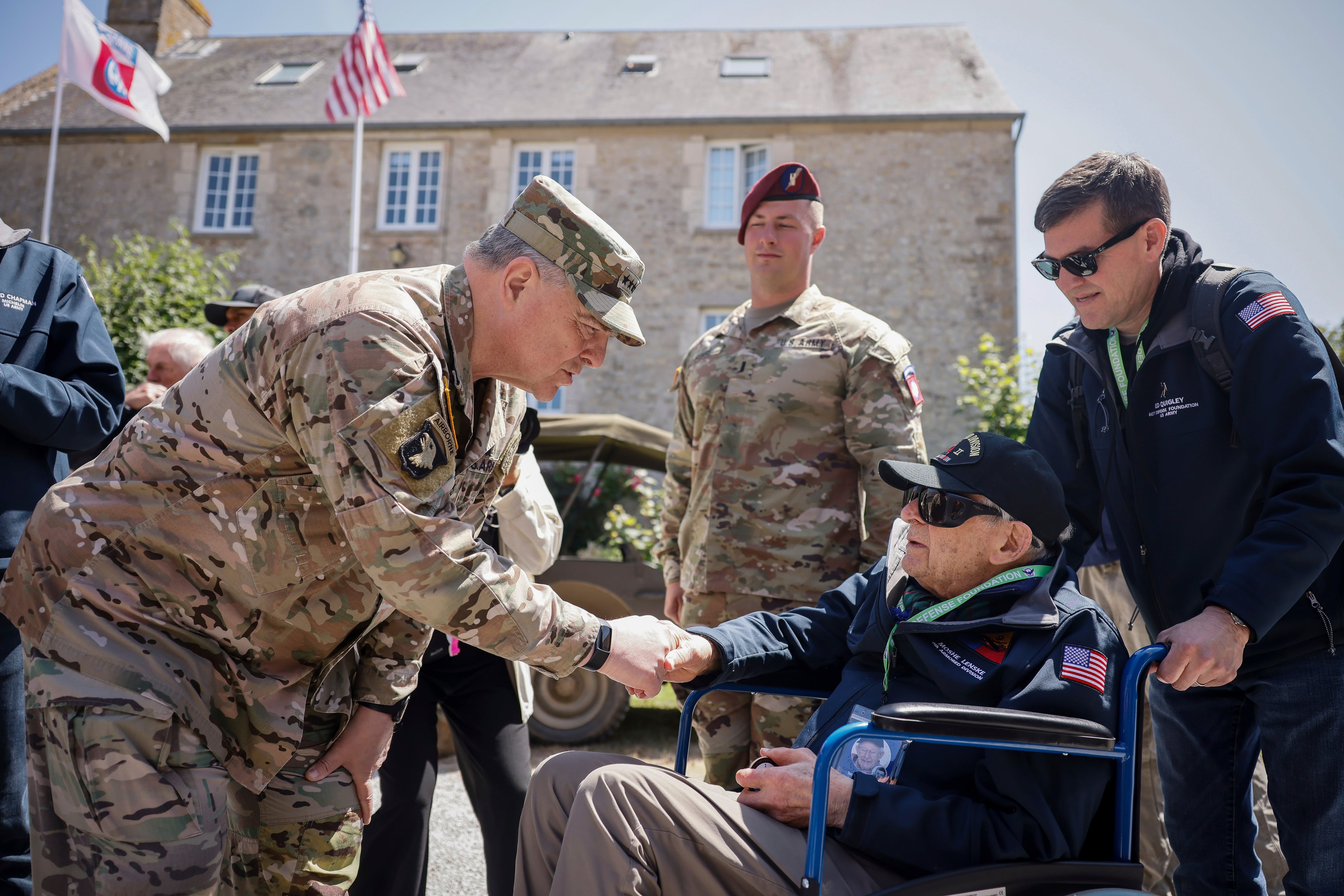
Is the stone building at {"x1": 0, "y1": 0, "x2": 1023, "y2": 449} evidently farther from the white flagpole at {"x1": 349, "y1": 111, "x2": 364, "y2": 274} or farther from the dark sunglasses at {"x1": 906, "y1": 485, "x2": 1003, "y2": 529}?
the dark sunglasses at {"x1": 906, "y1": 485, "x2": 1003, "y2": 529}

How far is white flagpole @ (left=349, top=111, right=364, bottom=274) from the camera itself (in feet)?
46.8

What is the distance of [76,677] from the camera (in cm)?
175

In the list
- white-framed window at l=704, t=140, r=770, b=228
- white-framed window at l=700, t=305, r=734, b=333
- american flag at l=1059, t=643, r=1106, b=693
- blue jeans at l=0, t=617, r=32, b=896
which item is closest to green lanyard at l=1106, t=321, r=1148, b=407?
american flag at l=1059, t=643, r=1106, b=693

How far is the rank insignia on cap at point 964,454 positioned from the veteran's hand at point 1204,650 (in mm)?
570

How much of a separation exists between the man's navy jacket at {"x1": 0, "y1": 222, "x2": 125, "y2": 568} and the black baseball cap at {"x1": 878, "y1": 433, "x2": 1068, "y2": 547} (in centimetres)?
236

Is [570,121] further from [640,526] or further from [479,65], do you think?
[640,526]

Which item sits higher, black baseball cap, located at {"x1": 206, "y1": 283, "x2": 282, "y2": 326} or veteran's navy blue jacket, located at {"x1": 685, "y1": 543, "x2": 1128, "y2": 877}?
black baseball cap, located at {"x1": 206, "y1": 283, "x2": 282, "y2": 326}

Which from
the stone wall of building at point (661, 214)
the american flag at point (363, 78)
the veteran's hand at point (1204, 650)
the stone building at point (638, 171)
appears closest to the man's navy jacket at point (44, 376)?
the veteran's hand at point (1204, 650)

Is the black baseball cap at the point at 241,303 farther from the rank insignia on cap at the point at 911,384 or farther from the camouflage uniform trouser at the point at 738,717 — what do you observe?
the rank insignia on cap at the point at 911,384

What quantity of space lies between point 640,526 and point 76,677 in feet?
24.9

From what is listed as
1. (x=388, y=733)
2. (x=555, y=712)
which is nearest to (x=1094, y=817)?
(x=388, y=733)

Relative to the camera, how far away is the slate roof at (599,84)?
53.3ft

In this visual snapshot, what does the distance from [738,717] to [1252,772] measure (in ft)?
4.95

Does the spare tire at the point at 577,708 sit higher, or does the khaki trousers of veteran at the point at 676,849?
the khaki trousers of veteran at the point at 676,849
